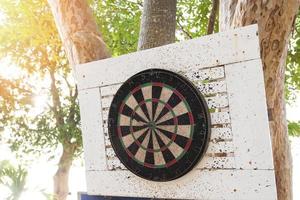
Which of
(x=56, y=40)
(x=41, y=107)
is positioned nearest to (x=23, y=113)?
(x=41, y=107)

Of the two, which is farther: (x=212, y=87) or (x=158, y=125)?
(x=158, y=125)

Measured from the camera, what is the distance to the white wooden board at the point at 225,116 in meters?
2.03

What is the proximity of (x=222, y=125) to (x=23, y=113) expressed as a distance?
7.13 metres

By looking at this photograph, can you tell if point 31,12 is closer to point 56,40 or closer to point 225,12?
point 56,40

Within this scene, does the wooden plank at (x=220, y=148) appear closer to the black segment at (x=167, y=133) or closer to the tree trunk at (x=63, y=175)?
the black segment at (x=167, y=133)

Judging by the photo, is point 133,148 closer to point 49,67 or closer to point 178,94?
point 178,94

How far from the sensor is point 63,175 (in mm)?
8133

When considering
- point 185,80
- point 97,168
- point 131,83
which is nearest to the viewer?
point 185,80

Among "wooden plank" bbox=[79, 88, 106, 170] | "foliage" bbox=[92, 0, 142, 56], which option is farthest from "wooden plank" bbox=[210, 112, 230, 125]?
"foliage" bbox=[92, 0, 142, 56]

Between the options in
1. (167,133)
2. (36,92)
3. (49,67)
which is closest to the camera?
(167,133)

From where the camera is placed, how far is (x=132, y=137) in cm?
245

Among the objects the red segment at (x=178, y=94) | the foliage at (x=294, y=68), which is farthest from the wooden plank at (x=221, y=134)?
the foliage at (x=294, y=68)

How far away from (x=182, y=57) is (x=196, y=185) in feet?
2.44

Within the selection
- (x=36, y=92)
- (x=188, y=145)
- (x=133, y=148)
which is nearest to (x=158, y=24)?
(x=133, y=148)
